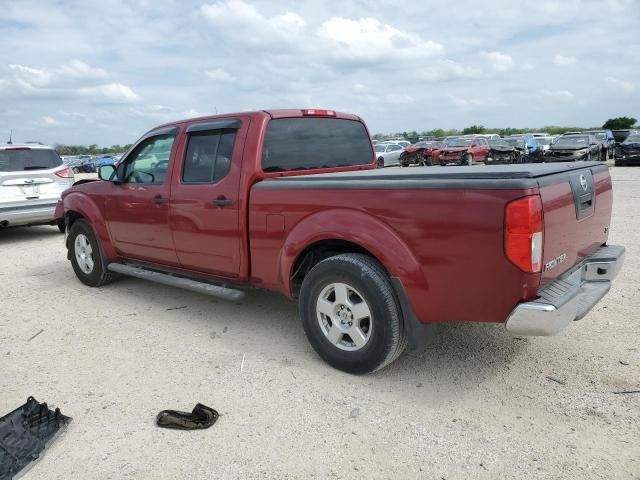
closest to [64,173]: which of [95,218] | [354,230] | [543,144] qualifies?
[95,218]

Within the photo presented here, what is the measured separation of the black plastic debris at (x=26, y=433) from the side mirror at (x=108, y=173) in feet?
9.12

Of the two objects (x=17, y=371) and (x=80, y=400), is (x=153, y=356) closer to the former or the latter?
(x=80, y=400)

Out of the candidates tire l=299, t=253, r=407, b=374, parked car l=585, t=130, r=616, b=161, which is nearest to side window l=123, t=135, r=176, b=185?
tire l=299, t=253, r=407, b=374

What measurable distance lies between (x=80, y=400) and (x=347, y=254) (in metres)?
2.00

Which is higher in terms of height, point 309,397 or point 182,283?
point 182,283

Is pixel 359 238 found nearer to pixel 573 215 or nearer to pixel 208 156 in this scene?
pixel 573 215

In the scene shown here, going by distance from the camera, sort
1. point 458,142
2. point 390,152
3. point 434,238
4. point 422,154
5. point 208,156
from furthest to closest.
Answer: point 390,152, point 422,154, point 458,142, point 208,156, point 434,238

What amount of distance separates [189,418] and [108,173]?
10.7ft

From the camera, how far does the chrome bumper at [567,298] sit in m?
2.73

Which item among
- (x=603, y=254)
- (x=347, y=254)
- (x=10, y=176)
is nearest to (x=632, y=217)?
(x=603, y=254)

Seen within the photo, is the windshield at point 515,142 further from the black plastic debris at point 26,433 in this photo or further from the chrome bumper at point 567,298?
the black plastic debris at point 26,433

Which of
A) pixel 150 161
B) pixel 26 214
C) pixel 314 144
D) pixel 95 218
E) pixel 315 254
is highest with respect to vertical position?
pixel 314 144

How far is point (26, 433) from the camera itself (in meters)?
2.93

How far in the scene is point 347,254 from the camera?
3.45m
